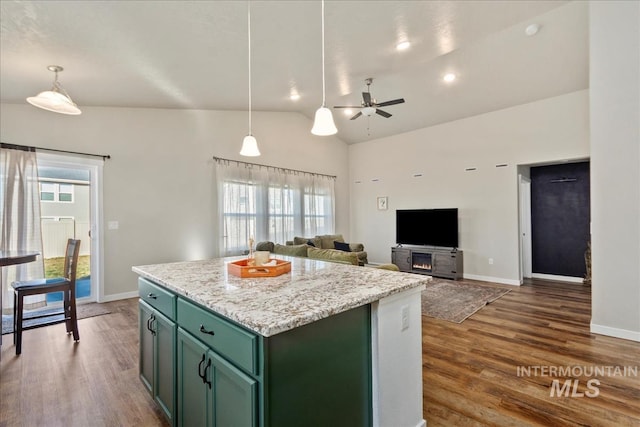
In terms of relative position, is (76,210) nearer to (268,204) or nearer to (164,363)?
(268,204)

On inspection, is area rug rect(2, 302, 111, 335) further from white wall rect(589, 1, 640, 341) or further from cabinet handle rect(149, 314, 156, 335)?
white wall rect(589, 1, 640, 341)

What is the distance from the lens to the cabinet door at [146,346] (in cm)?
202

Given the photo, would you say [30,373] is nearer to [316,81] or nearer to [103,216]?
[103,216]

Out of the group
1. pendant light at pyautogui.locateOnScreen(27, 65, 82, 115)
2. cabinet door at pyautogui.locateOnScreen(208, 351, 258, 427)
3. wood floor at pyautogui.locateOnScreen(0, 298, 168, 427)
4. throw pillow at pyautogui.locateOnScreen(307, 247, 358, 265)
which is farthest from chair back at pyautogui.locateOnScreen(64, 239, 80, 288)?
cabinet door at pyautogui.locateOnScreen(208, 351, 258, 427)

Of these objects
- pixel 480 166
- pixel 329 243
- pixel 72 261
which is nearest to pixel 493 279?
pixel 480 166

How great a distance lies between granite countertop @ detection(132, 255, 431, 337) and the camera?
44.2 inches

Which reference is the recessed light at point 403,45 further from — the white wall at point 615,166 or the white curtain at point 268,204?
the white curtain at point 268,204

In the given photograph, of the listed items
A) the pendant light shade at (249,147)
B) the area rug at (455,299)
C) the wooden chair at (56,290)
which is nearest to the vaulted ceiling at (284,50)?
the pendant light shade at (249,147)

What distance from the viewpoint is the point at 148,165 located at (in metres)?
4.94

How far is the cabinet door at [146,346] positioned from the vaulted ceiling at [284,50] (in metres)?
2.30

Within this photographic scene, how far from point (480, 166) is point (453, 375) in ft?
15.4

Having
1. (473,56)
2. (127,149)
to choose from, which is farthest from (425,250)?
(127,149)

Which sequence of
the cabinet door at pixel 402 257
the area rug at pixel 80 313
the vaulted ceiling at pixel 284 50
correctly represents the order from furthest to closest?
1. the cabinet door at pixel 402 257
2. the area rug at pixel 80 313
3. the vaulted ceiling at pixel 284 50

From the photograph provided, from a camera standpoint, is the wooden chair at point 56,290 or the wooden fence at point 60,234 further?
the wooden fence at point 60,234
